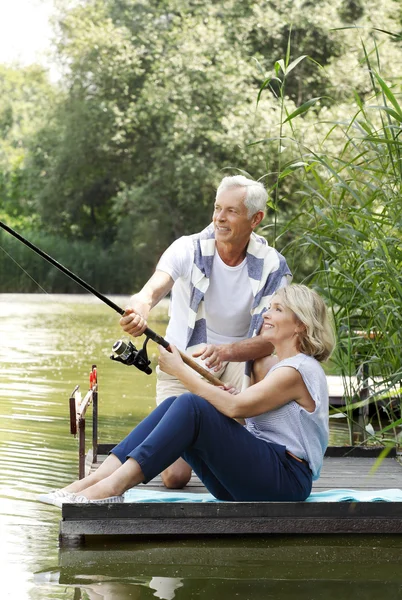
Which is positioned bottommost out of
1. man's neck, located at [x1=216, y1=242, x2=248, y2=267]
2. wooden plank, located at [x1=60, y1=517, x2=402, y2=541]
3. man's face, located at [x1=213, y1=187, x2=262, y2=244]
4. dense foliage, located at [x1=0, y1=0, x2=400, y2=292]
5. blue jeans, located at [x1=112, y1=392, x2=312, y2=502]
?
wooden plank, located at [x1=60, y1=517, x2=402, y2=541]

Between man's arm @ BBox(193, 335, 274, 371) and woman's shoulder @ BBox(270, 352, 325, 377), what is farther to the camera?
man's arm @ BBox(193, 335, 274, 371)

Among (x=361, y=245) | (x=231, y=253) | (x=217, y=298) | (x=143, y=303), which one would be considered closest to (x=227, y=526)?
(x=143, y=303)

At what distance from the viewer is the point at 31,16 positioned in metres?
38.4

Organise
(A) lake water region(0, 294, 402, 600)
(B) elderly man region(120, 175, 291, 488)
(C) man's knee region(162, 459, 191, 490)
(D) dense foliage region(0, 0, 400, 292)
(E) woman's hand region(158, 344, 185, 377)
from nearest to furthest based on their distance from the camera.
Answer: (A) lake water region(0, 294, 402, 600)
(E) woman's hand region(158, 344, 185, 377)
(C) man's knee region(162, 459, 191, 490)
(B) elderly man region(120, 175, 291, 488)
(D) dense foliage region(0, 0, 400, 292)

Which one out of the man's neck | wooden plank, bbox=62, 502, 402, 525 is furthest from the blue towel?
the man's neck

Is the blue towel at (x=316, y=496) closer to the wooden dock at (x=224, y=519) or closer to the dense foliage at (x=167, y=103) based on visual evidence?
the wooden dock at (x=224, y=519)

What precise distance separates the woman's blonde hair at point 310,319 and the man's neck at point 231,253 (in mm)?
761

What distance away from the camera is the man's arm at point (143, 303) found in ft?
13.6

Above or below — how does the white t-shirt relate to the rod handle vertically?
above

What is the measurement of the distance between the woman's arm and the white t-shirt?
0.82m

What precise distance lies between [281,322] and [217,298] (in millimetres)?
788

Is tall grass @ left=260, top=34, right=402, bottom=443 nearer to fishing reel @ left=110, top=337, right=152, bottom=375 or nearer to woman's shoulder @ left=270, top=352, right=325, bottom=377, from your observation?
woman's shoulder @ left=270, top=352, right=325, bottom=377

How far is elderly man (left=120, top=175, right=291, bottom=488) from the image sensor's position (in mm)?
4914

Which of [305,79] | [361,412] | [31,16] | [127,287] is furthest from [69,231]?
[361,412]
